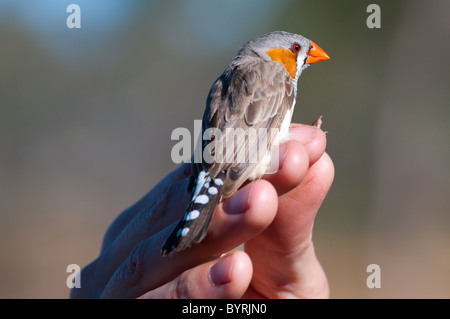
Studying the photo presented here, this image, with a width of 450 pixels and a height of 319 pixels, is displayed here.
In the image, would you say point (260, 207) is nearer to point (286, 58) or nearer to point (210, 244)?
point (210, 244)

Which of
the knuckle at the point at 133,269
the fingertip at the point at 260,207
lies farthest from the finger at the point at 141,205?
the fingertip at the point at 260,207

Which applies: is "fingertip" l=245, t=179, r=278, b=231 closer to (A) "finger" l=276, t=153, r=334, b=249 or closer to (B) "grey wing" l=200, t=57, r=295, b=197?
(B) "grey wing" l=200, t=57, r=295, b=197

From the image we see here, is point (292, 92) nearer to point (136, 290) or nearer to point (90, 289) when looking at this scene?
point (136, 290)

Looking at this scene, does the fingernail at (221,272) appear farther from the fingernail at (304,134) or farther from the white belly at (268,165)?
the fingernail at (304,134)

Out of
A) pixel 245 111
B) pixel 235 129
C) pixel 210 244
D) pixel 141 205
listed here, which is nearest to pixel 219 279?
pixel 210 244

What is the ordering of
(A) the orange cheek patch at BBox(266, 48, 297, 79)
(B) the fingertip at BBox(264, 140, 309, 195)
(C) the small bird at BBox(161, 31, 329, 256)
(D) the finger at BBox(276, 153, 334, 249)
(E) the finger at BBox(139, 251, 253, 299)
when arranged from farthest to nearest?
1. (A) the orange cheek patch at BBox(266, 48, 297, 79)
2. (D) the finger at BBox(276, 153, 334, 249)
3. (B) the fingertip at BBox(264, 140, 309, 195)
4. (C) the small bird at BBox(161, 31, 329, 256)
5. (E) the finger at BBox(139, 251, 253, 299)

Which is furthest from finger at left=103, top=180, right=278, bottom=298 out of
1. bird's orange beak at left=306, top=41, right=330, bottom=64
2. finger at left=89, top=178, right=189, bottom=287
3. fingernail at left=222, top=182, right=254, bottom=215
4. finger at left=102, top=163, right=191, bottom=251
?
bird's orange beak at left=306, top=41, right=330, bottom=64
